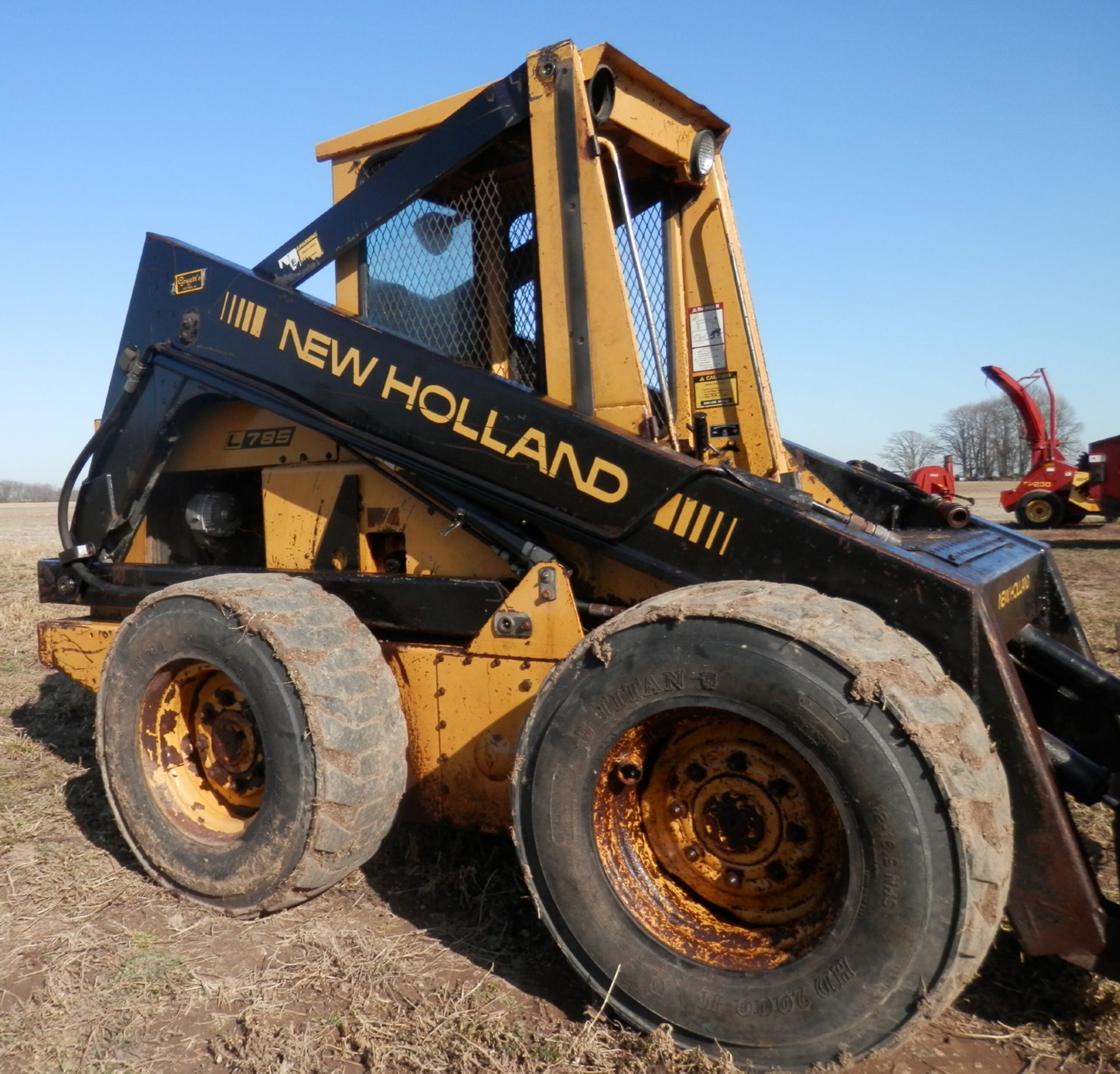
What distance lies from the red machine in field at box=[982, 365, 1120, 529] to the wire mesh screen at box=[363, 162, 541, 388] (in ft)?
55.3

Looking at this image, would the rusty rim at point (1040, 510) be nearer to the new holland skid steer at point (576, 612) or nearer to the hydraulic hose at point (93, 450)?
the new holland skid steer at point (576, 612)

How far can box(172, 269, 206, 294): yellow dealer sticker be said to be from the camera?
422 centimetres

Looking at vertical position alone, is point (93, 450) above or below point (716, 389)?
below

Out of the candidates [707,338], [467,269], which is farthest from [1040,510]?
[467,269]

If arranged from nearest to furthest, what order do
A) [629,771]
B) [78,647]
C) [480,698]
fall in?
[629,771] → [480,698] → [78,647]

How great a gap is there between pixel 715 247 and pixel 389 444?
1.66m

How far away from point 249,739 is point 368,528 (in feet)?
3.01

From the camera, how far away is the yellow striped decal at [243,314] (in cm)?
398

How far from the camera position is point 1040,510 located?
1891cm

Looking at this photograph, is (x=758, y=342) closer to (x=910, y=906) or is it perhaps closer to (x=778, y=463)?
(x=778, y=463)

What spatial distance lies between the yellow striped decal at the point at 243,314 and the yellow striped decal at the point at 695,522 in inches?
75.0

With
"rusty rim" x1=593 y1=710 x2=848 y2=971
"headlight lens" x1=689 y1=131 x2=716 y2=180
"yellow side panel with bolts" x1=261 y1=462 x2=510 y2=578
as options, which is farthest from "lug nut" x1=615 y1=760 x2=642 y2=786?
"headlight lens" x1=689 y1=131 x2=716 y2=180

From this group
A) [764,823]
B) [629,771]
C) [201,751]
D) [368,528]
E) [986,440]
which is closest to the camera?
[764,823]

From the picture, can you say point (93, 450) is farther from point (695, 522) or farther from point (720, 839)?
point (720, 839)
